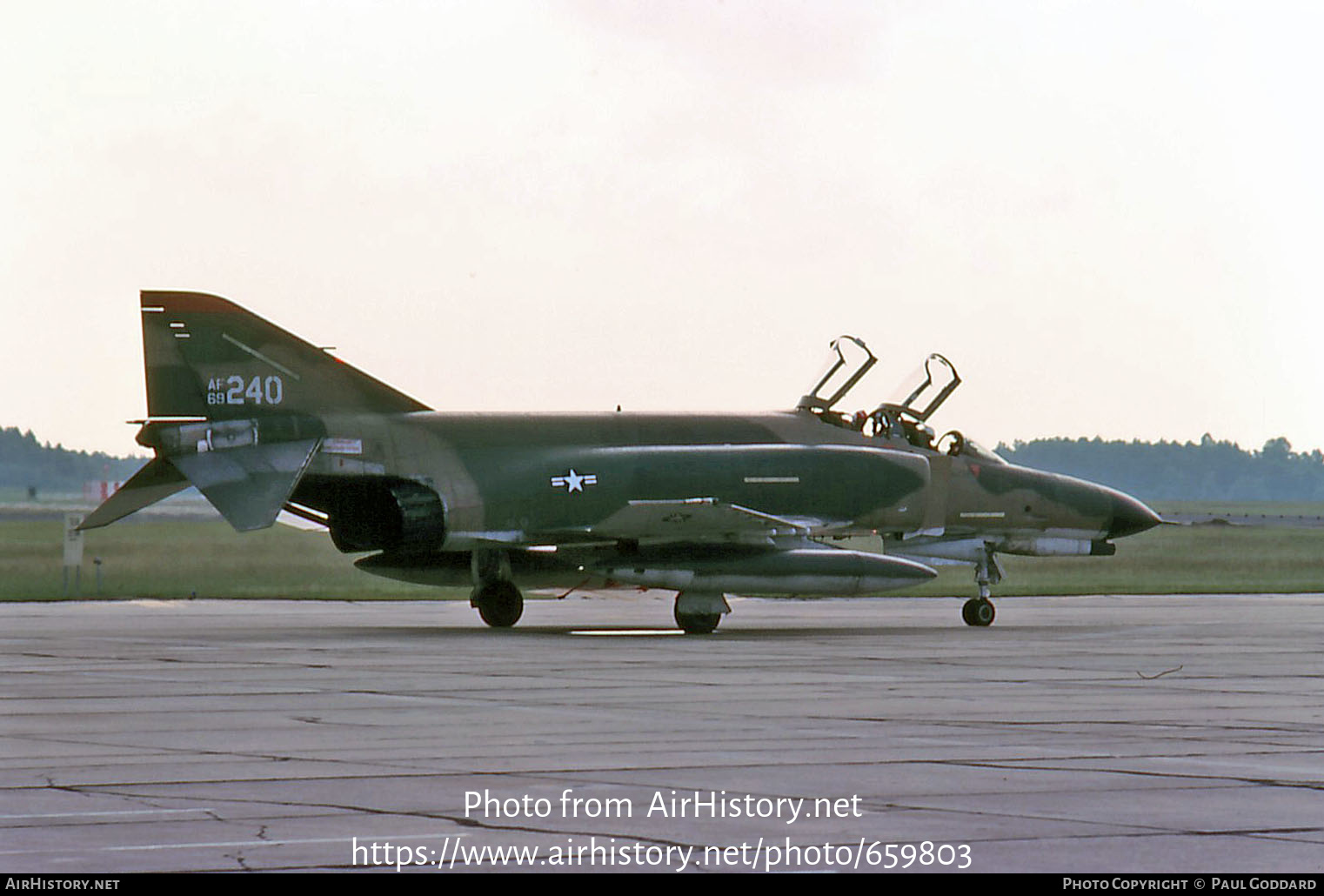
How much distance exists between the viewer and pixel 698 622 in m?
25.7

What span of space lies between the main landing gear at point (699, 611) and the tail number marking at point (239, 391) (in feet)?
18.8

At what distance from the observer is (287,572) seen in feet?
151

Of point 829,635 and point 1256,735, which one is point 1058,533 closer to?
point 829,635

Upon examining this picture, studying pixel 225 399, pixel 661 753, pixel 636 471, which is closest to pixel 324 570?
pixel 225 399

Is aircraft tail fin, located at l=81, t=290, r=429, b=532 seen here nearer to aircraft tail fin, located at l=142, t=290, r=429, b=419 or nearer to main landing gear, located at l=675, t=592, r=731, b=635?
aircraft tail fin, located at l=142, t=290, r=429, b=419

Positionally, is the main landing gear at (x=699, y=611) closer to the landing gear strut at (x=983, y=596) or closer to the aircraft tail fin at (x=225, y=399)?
the landing gear strut at (x=983, y=596)

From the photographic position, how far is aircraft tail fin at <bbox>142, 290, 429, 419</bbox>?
83.3 feet

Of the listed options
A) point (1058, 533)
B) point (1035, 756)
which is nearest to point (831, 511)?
point (1058, 533)

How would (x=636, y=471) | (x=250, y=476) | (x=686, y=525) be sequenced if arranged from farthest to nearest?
(x=636, y=471) → (x=686, y=525) → (x=250, y=476)

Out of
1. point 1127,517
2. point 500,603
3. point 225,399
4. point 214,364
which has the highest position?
point 214,364

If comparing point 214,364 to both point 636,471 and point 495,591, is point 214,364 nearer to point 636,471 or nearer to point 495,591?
point 495,591

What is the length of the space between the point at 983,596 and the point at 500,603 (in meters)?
6.72

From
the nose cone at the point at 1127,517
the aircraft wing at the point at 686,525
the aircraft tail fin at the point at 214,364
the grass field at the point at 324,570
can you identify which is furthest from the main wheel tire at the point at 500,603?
the grass field at the point at 324,570

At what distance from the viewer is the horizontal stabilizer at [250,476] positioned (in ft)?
81.1
